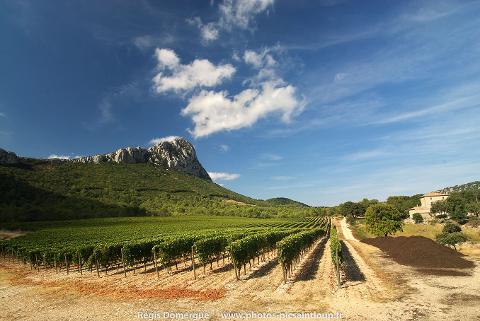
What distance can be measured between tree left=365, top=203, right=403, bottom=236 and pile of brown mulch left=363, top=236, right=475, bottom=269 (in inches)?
936

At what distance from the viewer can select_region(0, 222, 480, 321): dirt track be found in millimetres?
19000

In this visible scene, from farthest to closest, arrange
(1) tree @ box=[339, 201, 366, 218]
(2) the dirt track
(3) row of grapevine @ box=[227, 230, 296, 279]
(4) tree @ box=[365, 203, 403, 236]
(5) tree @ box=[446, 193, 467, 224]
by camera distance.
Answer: (1) tree @ box=[339, 201, 366, 218] < (5) tree @ box=[446, 193, 467, 224] < (4) tree @ box=[365, 203, 403, 236] < (3) row of grapevine @ box=[227, 230, 296, 279] < (2) the dirt track

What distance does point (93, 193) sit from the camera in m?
139

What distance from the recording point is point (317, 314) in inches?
714

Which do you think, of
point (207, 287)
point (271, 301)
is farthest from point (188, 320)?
point (207, 287)

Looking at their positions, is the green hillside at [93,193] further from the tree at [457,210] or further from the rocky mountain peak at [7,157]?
the tree at [457,210]

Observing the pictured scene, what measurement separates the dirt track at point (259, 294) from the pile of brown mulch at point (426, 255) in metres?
1.58

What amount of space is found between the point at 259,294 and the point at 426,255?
19402 mm

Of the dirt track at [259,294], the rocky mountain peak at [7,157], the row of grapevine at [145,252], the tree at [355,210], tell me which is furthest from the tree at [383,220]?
the rocky mountain peak at [7,157]

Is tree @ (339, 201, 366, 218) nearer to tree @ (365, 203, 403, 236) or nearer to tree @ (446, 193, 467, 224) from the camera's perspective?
tree @ (446, 193, 467, 224)

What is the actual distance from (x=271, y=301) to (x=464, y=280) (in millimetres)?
14193

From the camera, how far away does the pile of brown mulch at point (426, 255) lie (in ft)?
97.9

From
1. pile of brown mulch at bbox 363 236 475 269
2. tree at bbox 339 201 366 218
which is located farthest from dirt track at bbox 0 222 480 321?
tree at bbox 339 201 366 218

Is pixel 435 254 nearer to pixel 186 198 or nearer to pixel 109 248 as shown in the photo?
pixel 109 248
